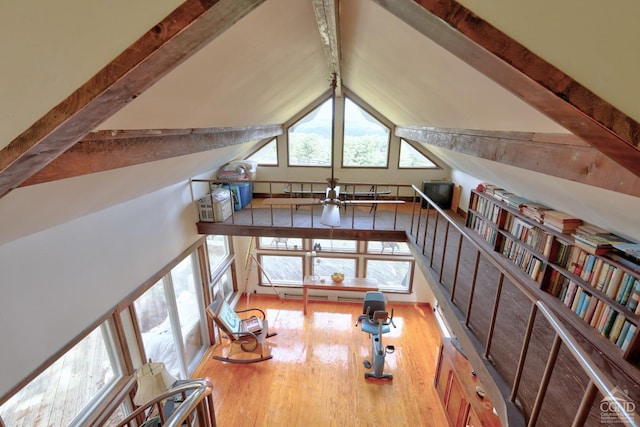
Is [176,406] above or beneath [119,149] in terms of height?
beneath

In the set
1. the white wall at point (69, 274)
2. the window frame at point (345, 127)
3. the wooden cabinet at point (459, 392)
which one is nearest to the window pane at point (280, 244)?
the window frame at point (345, 127)

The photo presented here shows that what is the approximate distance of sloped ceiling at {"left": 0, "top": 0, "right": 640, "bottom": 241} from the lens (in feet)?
2.53

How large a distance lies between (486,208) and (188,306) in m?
4.84

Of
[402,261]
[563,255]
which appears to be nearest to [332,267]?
[402,261]

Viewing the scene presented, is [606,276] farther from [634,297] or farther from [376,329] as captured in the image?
[376,329]

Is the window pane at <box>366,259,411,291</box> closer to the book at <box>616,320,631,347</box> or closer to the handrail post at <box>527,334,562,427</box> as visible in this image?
the book at <box>616,320,631,347</box>

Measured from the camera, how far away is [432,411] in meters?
4.11

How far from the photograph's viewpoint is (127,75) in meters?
0.87

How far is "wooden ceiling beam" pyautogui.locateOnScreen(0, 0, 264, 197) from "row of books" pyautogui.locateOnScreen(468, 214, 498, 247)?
3.77 meters

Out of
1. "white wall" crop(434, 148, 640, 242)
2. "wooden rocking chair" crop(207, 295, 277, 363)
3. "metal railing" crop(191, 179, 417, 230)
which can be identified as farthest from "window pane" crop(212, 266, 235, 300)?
"white wall" crop(434, 148, 640, 242)

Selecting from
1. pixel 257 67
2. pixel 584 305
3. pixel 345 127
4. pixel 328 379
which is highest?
pixel 257 67

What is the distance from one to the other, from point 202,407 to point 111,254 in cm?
208

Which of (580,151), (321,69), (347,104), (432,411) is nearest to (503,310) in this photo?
(580,151)

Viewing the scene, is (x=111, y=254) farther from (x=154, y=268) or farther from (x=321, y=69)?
(x=321, y=69)
